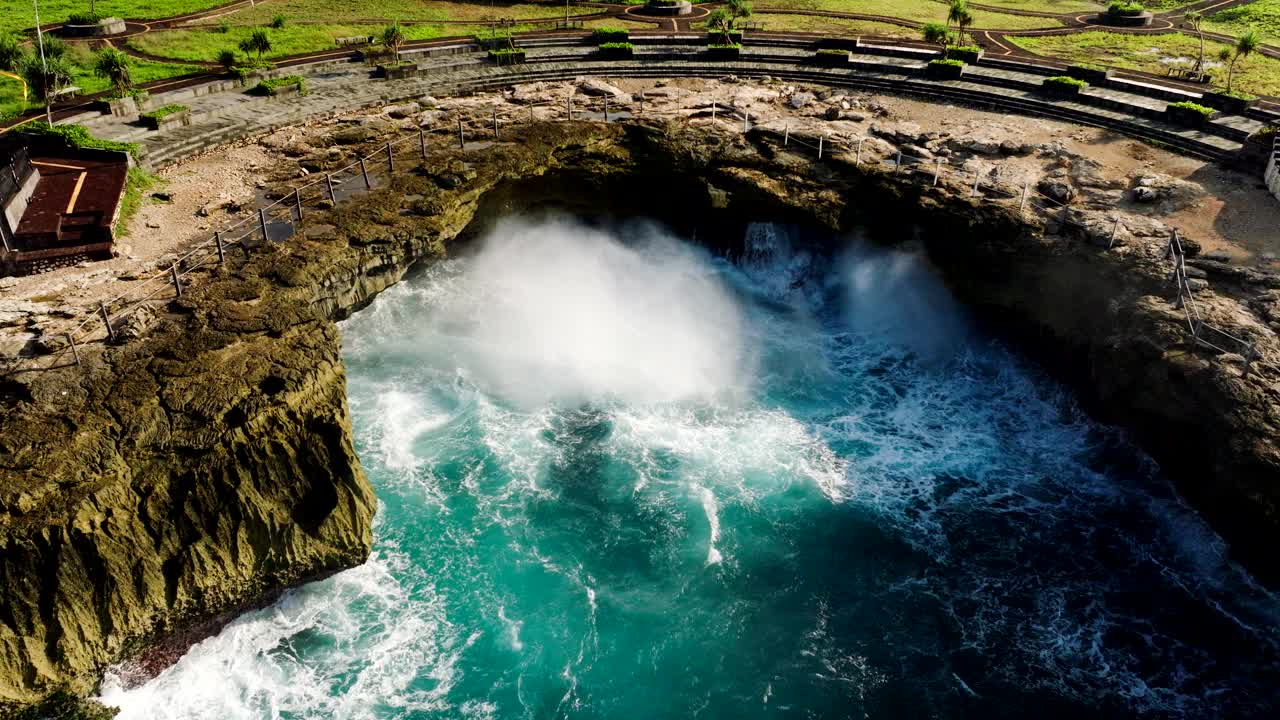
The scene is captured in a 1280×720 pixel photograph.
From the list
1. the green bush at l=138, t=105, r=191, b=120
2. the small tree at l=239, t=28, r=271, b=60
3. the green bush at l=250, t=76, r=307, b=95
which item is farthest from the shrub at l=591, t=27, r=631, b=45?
the green bush at l=138, t=105, r=191, b=120

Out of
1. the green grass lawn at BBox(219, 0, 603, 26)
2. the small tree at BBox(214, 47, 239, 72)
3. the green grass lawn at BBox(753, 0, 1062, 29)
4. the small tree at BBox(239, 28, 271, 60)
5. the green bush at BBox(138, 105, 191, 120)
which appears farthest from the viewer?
the green grass lawn at BBox(753, 0, 1062, 29)

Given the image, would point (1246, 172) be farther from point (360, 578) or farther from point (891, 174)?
point (360, 578)

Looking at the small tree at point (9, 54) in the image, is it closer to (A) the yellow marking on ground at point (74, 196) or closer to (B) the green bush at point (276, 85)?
(B) the green bush at point (276, 85)

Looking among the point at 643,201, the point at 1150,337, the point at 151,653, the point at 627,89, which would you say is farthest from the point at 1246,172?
the point at 151,653

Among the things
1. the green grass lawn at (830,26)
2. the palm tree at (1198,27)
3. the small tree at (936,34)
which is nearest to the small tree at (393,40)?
the green grass lawn at (830,26)

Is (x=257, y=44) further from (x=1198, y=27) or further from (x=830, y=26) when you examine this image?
(x=1198, y=27)

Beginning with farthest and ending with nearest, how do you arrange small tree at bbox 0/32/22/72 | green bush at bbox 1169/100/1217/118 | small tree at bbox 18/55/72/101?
small tree at bbox 0/32/22/72 < green bush at bbox 1169/100/1217/118 < small tree at bbox 18/55/72/101

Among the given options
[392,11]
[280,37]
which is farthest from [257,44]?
[392,11]

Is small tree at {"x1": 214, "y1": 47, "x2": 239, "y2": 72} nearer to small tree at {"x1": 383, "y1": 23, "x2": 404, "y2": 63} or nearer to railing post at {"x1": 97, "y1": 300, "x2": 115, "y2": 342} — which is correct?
small tree at {"x1": 383, "y1": 23, "x2": 404, "y2": 63}
